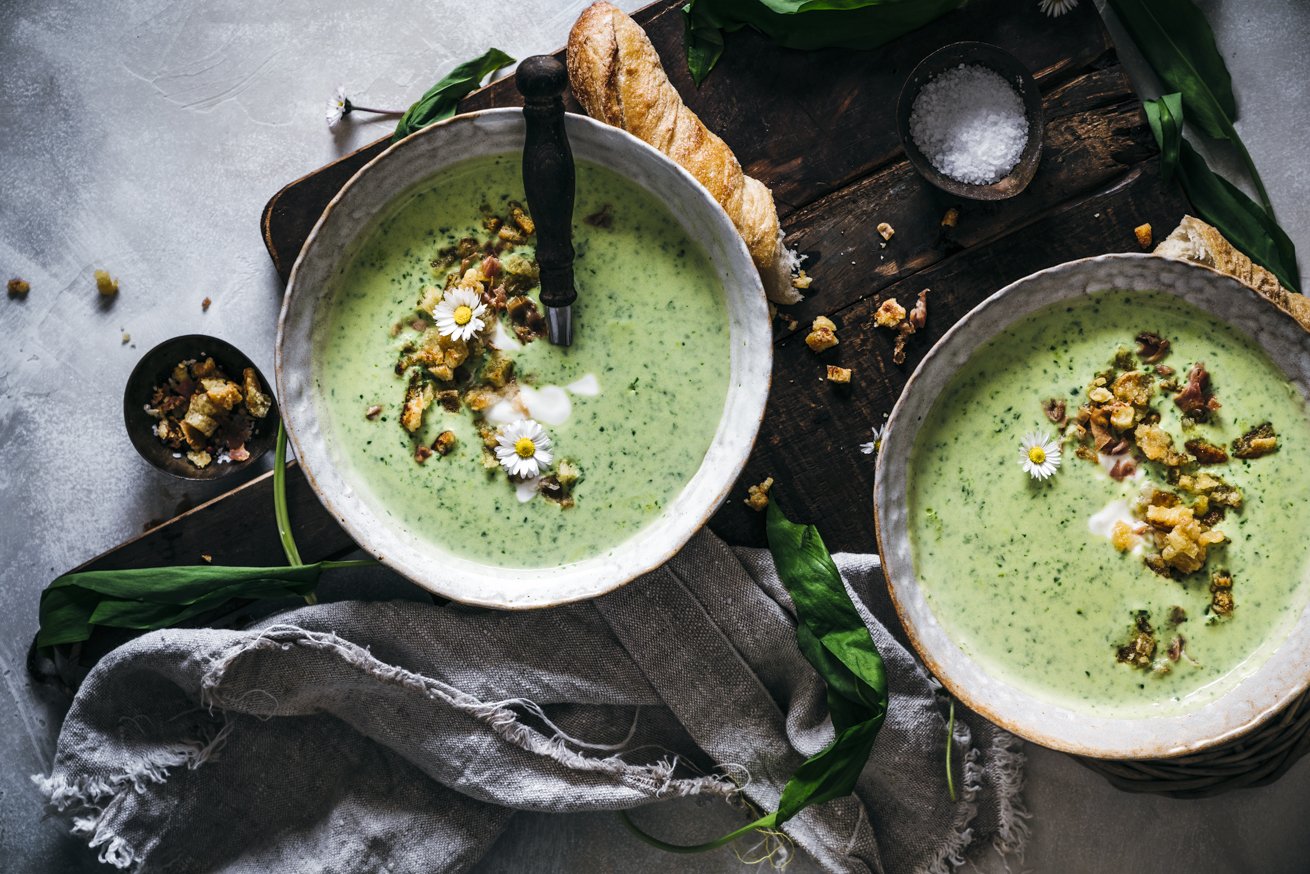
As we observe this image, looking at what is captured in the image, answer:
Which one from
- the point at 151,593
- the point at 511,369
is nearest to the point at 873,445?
the point at 511,369

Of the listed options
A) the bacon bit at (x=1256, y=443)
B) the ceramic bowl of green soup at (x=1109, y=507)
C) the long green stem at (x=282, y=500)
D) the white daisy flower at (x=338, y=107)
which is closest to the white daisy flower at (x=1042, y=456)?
the ceramic bowl of green soup at (x=1109, y=507)

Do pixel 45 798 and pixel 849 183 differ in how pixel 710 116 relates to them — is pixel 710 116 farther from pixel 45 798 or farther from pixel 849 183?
pixel 45 798

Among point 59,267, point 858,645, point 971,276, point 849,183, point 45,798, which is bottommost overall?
point 858,645

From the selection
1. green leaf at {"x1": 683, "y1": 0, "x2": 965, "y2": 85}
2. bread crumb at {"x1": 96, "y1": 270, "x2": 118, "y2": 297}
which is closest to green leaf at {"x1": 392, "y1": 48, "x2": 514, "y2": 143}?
green leaf at {"x1": 683, "y1": 0, "x2": 965, "y2": 85}

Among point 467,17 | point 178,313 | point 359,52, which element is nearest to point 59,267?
point 178,313

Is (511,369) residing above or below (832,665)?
above

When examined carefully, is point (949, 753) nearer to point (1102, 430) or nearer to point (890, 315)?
point (1102, 430)
